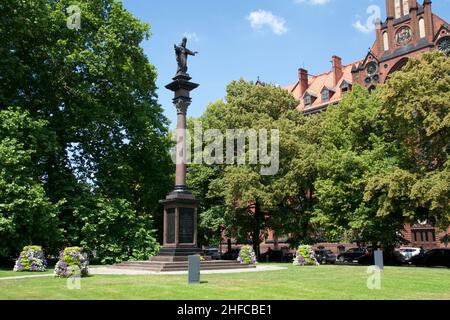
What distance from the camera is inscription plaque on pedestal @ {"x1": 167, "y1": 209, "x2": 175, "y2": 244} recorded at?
22.8 m

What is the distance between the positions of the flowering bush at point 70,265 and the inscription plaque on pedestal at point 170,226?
5138mm

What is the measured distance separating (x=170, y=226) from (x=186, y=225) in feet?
2.59

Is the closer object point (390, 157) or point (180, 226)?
point (180, 226)

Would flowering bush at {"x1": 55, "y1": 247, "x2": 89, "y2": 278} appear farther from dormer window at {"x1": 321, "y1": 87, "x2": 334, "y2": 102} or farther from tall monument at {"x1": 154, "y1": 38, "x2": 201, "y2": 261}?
dormer window at {"x1": 321, "y1": 87, "x2": 334, "y2": 102}

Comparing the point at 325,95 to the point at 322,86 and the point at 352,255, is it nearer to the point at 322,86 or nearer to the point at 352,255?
the point at 322,86

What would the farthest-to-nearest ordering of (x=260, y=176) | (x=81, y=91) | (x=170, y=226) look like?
(x=260, y=176) → (x=81, y=91) → (x=170, y=226)

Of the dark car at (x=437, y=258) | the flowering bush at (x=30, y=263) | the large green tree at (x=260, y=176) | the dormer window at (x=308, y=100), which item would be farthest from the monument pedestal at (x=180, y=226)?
the dormer window at (x=308, y=100)

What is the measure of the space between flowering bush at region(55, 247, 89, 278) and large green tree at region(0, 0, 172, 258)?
32.5ft

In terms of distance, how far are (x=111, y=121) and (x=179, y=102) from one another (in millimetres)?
8042

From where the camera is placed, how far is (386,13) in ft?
182

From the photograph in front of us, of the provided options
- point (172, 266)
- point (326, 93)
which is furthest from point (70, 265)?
point (326, 93)

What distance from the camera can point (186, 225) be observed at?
900 inches
